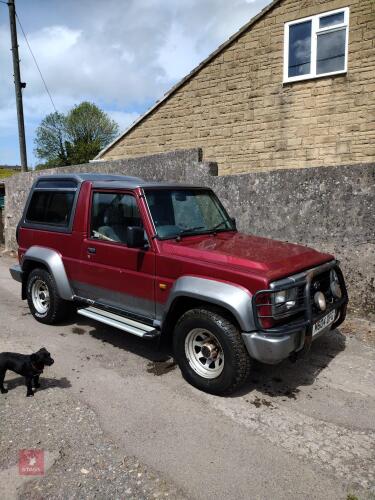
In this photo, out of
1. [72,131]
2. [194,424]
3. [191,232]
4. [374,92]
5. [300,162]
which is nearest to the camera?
[194,424]

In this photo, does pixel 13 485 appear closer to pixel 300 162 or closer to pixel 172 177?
pixel 172 177

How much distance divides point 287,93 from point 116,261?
7.44 meters

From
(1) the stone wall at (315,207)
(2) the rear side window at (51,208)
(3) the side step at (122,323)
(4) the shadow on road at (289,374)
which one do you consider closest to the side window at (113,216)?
(2) the rear side window at (51,208)

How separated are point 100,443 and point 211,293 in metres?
1.47

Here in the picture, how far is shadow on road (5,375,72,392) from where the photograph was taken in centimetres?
391

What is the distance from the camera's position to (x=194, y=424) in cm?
330

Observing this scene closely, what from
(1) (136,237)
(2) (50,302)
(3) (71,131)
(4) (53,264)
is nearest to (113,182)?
(1) (136,237)

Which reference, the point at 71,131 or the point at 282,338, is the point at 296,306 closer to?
the point at 282,338

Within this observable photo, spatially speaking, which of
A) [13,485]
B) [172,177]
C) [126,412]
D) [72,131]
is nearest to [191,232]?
[126,412]

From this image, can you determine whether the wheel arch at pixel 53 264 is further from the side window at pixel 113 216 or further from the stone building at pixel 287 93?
the stone building at pixel 287 93

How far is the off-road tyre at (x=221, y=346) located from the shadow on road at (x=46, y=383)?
1145 mm

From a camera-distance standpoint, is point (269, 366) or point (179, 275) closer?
point (179, 275)

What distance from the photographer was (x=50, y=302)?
18.0 ft

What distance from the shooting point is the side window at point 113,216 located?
14.7 ft
